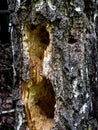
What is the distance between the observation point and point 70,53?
1387 mm

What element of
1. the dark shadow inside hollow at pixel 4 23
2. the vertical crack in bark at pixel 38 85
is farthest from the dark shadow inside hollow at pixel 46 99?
the dark shadow inside hollow at pixel 4 23

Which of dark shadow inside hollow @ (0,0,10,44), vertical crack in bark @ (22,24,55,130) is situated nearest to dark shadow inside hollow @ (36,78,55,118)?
vertical crack in bark @ (22,24,55,130)

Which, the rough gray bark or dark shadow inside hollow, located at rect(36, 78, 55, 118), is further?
dark shadow inside hollow, located at rect(36, 78, 55, 118)

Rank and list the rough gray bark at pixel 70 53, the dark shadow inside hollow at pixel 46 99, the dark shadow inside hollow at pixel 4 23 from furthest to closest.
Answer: the dark shadow inside hollow at pixel 4 23, the dark shadow inside hollow at pixel 46 99, the rough gray bark at pixel 70 53

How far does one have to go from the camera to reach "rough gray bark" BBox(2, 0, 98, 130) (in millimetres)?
1385

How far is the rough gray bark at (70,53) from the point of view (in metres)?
1.38

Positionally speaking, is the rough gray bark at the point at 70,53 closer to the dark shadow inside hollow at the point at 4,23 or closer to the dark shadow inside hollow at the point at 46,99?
the dark shadow inside hollow at the point at 46,99

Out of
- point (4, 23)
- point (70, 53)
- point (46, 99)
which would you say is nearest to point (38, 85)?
point (46, 99)

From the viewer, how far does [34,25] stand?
56.2 inches

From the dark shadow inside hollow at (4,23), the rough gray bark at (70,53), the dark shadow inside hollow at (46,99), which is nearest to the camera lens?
the rough gray bark at (70,53)

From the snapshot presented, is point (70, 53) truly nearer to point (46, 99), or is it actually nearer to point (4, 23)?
point (46, 99)

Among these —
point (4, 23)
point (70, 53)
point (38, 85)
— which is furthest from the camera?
point (4, 23)

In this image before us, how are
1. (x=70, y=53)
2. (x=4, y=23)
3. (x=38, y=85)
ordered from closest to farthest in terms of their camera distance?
(x=70, y=53) → (x=38, y=85) → (x=4, y=23)

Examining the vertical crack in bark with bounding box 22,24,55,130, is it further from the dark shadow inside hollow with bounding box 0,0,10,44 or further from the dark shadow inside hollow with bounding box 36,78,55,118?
the dark shadow inside hollow with bounding box 0,0,10,44
